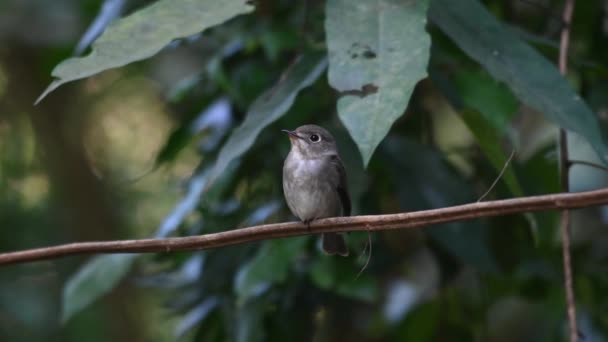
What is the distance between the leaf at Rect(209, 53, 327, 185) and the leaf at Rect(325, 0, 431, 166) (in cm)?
36

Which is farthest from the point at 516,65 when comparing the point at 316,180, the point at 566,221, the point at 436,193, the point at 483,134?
the point at 316,180

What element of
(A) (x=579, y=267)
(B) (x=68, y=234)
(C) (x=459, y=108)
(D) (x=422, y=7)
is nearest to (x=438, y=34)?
(C) (x=459, y=108)

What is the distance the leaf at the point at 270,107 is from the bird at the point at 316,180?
20.7 inches

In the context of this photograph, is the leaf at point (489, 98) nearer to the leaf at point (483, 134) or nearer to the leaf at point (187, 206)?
the leaf at point (483, 134)

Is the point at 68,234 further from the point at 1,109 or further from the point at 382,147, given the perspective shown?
the point at 382,147

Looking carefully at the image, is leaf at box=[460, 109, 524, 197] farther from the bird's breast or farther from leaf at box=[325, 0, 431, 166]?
the bird's breast

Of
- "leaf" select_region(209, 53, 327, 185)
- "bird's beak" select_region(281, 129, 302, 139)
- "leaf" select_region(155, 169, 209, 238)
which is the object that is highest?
"leaf" select_region(209, 53, 327, 185)

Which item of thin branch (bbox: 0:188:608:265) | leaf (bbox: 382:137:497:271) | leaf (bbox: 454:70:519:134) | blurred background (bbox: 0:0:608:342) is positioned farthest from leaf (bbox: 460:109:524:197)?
leaf (bbox: 382:137:497:271)

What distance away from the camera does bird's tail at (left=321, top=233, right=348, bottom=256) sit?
416cm

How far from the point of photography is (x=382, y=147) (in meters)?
4.35

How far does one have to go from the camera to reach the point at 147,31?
3.20 m

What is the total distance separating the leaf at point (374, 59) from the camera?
2.76m

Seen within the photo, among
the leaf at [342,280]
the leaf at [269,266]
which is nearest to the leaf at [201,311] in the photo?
the leaf at [269,266]

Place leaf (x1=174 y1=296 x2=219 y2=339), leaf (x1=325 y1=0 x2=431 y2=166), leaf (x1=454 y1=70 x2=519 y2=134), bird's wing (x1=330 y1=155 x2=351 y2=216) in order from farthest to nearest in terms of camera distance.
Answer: leaf (x1=174 y1=296 x2=219 y2=339)
bird's wing (x1=330 y1=155 x2=351 y2=216)
leaf (x1=454 y1=70 x2=519 y2=134)
leaf (x1=325 y1=0 x2=431 y2=166)
